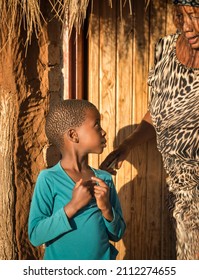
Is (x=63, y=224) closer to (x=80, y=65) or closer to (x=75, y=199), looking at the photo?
(x=75, y=199)

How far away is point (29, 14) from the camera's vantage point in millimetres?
4441

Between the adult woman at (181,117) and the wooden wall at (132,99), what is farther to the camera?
the wooden wall at (132,99)

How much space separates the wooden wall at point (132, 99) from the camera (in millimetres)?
4961

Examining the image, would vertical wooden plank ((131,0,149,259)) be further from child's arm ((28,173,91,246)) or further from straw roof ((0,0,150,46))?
child's arm ((28,173,91,246))

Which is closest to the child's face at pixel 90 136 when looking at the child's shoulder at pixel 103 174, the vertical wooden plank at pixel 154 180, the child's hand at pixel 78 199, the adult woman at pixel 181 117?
the child's shoulder at pixel 103 174

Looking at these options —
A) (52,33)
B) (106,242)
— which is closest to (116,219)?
(106,242)

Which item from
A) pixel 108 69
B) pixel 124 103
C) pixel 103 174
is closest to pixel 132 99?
pixel 124 103

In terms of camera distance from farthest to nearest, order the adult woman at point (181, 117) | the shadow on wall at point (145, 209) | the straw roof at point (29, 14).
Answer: the shadow on wall at point (145, 209) < the straw roof at point (29, 14) < the adult woman at point (181, 117)

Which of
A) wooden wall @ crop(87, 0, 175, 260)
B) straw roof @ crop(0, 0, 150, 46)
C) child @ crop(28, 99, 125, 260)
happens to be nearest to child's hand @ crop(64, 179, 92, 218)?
child @ crop(28, 99, 125, 260)

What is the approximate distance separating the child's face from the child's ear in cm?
2

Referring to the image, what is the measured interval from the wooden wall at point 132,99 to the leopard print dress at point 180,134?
2.18ft

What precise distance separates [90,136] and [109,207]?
1.38 ft

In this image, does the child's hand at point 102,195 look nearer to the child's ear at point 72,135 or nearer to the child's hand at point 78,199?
the child's hand at point 78,199

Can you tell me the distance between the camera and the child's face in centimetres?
383
